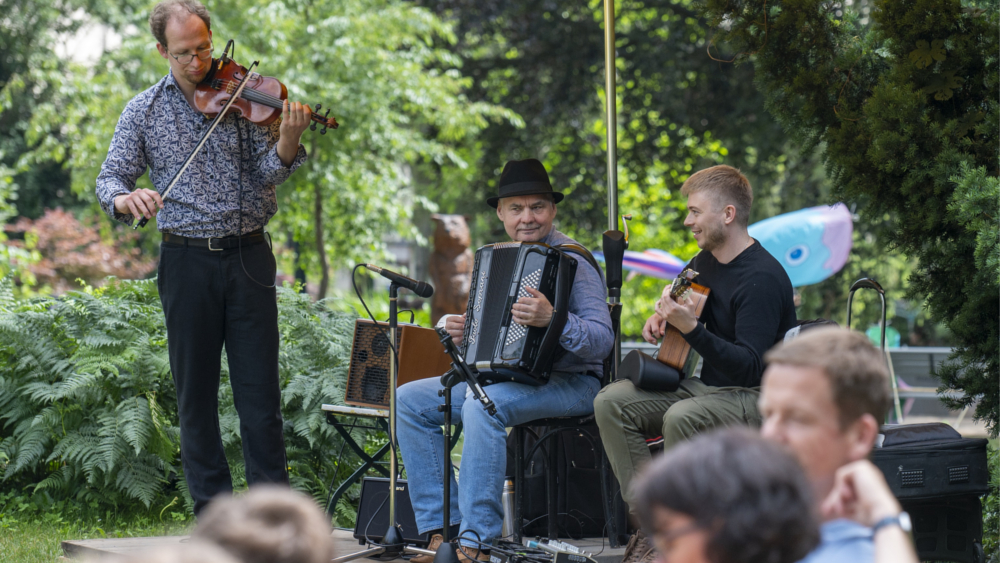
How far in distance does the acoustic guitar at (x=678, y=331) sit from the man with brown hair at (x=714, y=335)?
0.04 m

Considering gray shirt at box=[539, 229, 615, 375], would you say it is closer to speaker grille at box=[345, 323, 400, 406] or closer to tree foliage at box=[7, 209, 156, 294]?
speaker grille at box=[345, 323, 400, 406]

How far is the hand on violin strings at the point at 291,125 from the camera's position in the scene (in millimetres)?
3432

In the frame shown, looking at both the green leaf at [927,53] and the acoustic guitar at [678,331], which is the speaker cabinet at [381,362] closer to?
the acoustic guitar at [678,331]

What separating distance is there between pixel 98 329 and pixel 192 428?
1.96 metres

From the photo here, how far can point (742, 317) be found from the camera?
3.31m

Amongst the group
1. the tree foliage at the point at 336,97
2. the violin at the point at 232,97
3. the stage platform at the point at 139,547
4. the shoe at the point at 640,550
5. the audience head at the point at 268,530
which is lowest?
the stage platform at the point at 139,547

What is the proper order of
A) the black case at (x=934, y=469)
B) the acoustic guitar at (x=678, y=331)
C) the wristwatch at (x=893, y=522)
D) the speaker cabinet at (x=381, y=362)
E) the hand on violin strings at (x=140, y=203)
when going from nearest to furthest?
1. the wristwatch at (x=893, y=522)
2. the hand on violin strings at (x=140, y=203)
3. the black case at (x=934, y=469)
4. the acoustic guitar at (x=678, y=331)
5. the speaker cabinet at (x=381, y=362)

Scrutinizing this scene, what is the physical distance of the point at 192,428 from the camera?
3529 millimetres

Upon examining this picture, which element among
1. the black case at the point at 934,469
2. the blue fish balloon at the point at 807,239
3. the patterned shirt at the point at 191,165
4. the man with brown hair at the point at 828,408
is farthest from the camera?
the blue fish balloon at the point at 807,239

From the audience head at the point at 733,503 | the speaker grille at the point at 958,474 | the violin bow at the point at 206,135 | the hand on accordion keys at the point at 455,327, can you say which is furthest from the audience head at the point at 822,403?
the violin bow at the point at 206,135

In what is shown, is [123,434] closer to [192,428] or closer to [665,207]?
[192,428]

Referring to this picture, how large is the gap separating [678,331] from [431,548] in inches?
53.1

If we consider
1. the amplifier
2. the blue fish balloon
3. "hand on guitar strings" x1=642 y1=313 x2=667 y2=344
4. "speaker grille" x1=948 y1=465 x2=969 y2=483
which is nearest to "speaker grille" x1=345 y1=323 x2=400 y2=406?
the amplifier

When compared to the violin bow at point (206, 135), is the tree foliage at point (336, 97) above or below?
above
